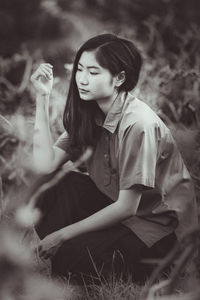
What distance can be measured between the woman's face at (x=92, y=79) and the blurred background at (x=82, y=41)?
3.40 ft

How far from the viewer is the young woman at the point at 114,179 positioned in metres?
2.09

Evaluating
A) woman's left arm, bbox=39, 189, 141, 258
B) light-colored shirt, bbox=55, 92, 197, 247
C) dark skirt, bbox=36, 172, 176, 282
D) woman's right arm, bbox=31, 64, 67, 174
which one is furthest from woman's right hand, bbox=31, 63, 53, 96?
woman's left arm, bbox=39, 189, 141, 258

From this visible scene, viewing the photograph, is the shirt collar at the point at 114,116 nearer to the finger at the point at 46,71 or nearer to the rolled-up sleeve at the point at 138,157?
the rolled-up sleeve at the point at 138,157

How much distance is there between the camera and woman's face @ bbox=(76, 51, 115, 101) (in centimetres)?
219

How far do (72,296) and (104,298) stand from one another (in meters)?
0.11

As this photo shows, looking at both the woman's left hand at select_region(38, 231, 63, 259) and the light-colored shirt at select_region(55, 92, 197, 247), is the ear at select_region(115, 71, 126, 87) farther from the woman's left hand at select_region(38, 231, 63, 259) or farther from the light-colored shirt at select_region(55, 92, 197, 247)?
the woman's left hand at select_region(38, 231, 63, 259)

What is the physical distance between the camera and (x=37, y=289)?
1.21 metres

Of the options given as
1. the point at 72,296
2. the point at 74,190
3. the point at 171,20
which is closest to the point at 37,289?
the point at 72,296

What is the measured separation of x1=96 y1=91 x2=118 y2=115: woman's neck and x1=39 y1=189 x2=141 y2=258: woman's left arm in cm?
38

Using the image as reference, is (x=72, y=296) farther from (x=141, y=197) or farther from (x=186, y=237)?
(x=186, y=237)

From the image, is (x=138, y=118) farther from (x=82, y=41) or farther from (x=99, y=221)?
(x=82, y=41)

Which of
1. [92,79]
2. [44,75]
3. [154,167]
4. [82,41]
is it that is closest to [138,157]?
[154,167]

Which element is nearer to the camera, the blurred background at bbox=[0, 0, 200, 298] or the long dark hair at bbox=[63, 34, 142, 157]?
the long dark hair at bbox=[63, 34, 142, 157]

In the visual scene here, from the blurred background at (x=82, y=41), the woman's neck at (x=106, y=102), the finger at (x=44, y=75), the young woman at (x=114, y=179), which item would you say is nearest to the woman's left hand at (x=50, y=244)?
the young woman at (x=114, y=179)
